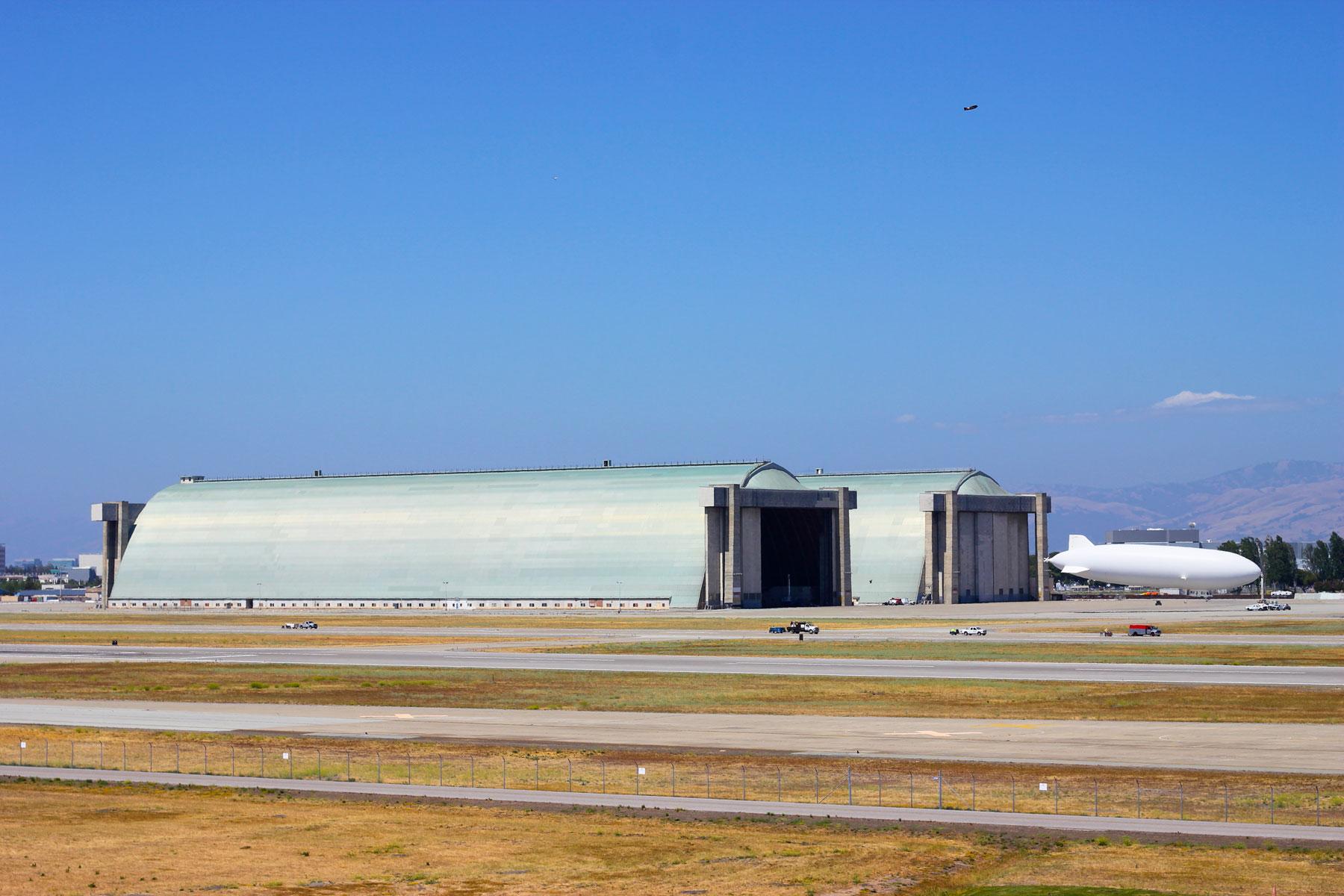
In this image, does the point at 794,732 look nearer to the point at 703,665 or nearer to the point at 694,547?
the point at 703,665

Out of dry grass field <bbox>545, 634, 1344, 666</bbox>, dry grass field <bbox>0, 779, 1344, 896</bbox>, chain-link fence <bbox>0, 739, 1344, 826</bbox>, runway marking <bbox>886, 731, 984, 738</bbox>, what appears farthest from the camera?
dry grass field <bbox>545, 634, 1344, 666</bbox>

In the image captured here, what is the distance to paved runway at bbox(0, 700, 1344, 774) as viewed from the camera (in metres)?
51.5

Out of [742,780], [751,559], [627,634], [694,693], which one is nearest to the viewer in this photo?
[742,780]

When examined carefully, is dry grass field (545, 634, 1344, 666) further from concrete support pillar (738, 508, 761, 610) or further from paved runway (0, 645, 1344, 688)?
concrete support pillar (738, 508, 761, 610)

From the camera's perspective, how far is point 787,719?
63.2m

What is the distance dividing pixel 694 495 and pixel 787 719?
124m

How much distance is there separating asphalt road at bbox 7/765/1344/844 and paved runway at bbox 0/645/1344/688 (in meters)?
36.4

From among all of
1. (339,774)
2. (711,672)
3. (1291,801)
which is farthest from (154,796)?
(711,672)

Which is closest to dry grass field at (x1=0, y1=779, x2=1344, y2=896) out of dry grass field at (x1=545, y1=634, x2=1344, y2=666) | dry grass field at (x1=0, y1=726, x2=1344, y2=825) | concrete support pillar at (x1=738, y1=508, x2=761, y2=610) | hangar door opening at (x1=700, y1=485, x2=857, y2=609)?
dry grass field at (x1=0, y1=726, x2=1344, y2=825)

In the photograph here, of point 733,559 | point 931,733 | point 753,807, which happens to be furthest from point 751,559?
point 753,807

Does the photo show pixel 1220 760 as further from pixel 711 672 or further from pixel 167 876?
pixel 711 672

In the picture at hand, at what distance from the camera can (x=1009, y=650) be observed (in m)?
99.8

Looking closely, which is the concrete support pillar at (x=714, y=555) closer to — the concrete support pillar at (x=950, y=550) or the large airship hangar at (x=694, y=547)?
the large airship hangar at (x=694, y=547)

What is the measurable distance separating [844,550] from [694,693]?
116 meters
